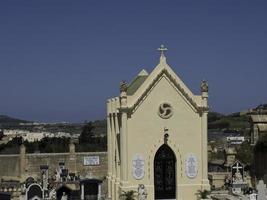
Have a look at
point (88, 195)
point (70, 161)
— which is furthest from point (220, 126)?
point (88, 195)

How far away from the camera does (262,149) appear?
31141 millimetres

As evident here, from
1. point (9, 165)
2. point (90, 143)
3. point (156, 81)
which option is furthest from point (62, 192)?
point (90, 143)

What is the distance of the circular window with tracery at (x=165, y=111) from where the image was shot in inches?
830

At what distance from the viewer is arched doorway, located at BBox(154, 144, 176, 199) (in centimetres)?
2141

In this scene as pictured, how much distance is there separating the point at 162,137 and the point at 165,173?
1.47 m

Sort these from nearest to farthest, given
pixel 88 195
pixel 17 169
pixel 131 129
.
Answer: pixel 131 129 < pixel 88 195 < pixel 17 169

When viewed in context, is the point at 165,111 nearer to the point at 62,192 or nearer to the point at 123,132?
the point at 123,132

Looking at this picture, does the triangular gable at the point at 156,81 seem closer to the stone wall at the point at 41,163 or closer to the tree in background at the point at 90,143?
the stone wall at the point at 41,163

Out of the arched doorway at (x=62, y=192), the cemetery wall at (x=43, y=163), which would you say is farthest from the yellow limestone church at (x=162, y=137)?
the cemetery wall at (x=43, y=163)

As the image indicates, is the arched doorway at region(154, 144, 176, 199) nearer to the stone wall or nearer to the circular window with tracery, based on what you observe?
the circular window with tracery

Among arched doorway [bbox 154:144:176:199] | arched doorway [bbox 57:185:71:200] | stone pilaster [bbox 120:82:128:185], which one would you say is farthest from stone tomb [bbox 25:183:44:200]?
arched doorway [bbox 154:144:176:199]

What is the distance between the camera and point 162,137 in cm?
2109

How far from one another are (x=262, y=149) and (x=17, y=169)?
646 inches

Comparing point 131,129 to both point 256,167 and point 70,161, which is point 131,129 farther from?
point 70,161
